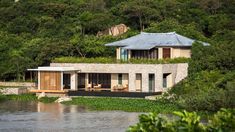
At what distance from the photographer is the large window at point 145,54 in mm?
40062

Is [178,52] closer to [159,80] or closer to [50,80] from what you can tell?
[159,80]

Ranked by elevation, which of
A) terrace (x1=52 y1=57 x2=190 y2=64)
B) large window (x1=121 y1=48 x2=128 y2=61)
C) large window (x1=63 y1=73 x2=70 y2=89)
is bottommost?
large window (x1=63 y1=73 x2=70 y2=89)

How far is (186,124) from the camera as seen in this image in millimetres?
13273

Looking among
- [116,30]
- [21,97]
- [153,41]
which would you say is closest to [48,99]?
[21,97]

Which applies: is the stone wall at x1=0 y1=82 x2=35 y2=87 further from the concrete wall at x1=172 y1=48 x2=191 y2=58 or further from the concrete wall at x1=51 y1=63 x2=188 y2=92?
the concrete wall at x1=172 y1=48 x2=191 y2=58

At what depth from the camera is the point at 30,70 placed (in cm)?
3994

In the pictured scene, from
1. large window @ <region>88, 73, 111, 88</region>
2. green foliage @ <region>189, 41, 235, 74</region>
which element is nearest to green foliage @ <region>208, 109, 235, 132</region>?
green foliage @ <region>189, 41, 235, 74</region>

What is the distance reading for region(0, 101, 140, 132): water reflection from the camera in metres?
26.0

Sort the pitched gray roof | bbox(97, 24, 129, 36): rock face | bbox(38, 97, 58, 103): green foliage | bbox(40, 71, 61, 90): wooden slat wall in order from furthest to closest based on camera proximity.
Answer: bbox(97, 24, 129, 36): rock face
the pitched gray roof
bbox(40, 71, 61, 90): wooden slat wall
bbox(38, 97, 58, 103): green foliage

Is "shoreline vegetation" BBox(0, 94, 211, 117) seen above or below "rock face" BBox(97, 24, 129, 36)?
below

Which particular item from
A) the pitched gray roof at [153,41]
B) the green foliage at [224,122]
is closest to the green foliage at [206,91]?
the pitched gray roof at [153,41]

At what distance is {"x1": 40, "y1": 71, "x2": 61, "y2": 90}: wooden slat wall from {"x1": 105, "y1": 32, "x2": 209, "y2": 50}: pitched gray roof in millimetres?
4059

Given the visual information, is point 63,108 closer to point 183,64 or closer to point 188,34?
point 183,64

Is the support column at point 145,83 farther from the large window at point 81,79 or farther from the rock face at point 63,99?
the large window at point 81,79
